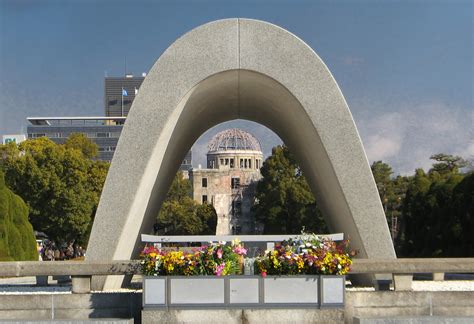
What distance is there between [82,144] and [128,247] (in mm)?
55992

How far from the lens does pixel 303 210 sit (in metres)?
56.3

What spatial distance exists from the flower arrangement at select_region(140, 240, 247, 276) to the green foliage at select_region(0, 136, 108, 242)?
35732 millimetres

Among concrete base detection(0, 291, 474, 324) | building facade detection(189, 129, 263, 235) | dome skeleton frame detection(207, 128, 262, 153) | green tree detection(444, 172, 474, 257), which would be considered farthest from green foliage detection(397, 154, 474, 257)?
dome skeleton frame detection(207, 128, 262, 153)

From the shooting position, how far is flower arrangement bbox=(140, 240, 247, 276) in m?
13.3

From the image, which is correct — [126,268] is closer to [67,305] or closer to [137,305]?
[137,305]

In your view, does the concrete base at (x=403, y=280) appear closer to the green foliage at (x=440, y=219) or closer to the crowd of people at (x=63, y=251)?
the green foliage at (x=440, y=219)

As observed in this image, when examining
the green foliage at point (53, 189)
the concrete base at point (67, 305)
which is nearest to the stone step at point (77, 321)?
the concrete base at point (67, 305)

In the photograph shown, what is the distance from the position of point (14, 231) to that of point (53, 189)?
18.0 meters

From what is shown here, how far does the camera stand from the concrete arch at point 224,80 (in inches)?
655

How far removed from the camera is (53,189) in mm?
48750

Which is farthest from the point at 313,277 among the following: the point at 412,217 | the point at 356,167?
the point at 412,217

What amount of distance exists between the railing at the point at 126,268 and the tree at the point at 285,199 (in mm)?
39932

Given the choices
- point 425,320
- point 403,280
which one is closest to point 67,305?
point 403,280

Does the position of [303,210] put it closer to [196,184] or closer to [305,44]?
[305,44]
